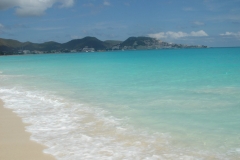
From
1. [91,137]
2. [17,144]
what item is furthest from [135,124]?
[17,144]

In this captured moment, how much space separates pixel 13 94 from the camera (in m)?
12.1

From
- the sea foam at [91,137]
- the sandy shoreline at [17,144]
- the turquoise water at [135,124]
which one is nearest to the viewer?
the sandy shoreline at [17,144]

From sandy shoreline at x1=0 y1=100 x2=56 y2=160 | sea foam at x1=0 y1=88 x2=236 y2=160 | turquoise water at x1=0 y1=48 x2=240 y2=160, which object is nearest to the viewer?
sandy shoreline at x1=0 y1=100 x2=56 y2=160

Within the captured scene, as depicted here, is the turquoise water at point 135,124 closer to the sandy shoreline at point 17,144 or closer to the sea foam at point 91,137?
the sea foam at point 91,137

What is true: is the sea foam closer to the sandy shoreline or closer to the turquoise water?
the turquoise water

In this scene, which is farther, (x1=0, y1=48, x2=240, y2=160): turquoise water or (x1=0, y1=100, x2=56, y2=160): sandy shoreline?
(x1=0, y1=48, x2=240, y2=160): turquoise water

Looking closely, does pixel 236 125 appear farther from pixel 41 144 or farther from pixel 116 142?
pixel 41 144

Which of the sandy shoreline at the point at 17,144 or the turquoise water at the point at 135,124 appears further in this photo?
the turquoise water at the point at 135,124

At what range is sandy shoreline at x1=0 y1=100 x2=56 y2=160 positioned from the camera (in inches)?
193

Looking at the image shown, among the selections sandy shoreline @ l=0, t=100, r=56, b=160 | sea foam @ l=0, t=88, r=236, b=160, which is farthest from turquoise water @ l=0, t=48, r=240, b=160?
sandy shoreline @ l=0, t=100, r=56, b=160

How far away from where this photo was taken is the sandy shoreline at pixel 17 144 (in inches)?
193

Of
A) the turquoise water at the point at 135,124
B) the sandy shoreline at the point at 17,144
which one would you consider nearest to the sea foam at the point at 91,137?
the turquoise water at the point at 135,124

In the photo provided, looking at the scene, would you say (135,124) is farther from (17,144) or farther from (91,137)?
(17,144)

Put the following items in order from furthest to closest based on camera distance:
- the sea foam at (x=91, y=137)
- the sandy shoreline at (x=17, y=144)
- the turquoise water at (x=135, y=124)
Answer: the turquoise water at (x=135, y=124) → the sea foam at (x=91, y=137) → the sandy shoreline at (x=17, y=144)
